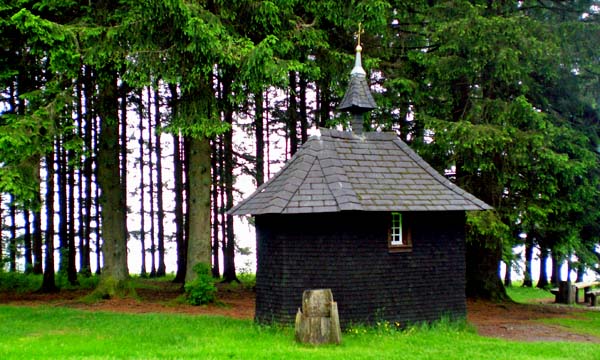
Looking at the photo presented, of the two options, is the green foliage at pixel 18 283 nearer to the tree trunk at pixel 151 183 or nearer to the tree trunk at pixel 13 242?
the tree trunk at pixel 13 242

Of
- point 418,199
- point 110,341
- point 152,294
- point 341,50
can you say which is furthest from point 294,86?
point 110,341

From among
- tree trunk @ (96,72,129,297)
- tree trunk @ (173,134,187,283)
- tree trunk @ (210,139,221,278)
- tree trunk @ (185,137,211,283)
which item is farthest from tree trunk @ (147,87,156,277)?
tree trunk @ (185,137,211,283)

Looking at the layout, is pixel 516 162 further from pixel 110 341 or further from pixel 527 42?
pixel 110 341

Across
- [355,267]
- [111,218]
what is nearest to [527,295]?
[355,267]

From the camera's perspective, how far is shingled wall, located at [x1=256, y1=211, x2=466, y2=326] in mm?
12797

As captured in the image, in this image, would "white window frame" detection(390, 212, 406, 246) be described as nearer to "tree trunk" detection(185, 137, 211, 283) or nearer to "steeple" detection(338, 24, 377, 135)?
"steeple" detection(338, 24, 377, 135)

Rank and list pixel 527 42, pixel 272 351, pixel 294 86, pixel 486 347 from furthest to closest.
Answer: pixel 294 86, pixel 527 42, pixel 486 347, pixel 272 351

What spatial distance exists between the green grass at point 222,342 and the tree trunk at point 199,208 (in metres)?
3.21

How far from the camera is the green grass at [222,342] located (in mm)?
10219

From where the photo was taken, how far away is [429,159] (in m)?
18.3

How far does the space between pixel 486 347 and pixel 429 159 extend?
8.01 meters

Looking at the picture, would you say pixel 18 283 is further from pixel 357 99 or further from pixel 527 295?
pixel 527 295

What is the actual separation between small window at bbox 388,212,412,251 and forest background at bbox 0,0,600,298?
348 centimetres

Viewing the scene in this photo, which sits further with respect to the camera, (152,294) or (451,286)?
(152,294)
